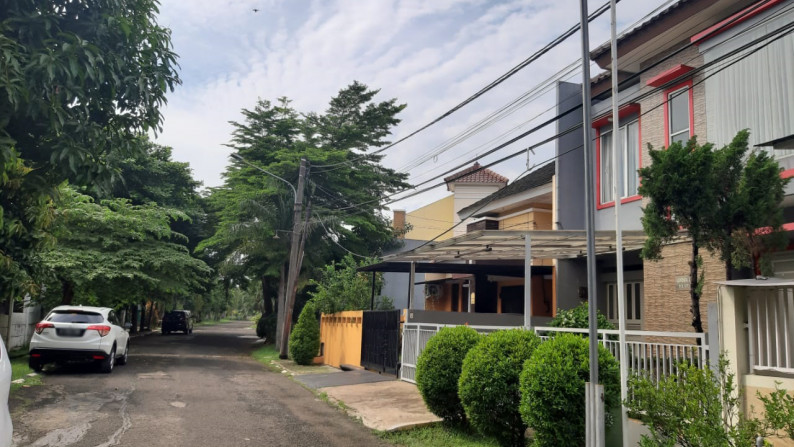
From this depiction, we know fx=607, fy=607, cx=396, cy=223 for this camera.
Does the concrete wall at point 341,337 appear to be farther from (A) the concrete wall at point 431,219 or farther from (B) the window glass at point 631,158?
(A) the concrete wall at point 431,219

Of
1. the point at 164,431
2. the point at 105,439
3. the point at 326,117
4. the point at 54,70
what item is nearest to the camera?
the point at 54,70

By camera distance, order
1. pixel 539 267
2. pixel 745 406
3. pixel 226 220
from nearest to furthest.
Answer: pixel 745 406
pixel 539 267
pixel 226 220

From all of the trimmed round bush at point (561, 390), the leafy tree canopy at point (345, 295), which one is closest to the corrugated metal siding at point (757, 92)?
the trimmed round bush at point (561, 390)

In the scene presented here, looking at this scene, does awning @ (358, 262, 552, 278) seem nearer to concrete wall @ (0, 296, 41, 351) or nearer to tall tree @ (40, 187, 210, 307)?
tall tree @ (40, 187, 210, 307)

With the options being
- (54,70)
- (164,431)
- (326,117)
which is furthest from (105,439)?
(326,117)

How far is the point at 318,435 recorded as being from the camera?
8.70 meters

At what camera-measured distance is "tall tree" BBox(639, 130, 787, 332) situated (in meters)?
7.54

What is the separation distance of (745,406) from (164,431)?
716cm

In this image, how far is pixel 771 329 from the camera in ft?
18.2

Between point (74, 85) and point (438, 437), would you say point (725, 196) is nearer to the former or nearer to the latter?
point (438, 437)

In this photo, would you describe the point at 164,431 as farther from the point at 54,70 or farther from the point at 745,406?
the point at 745,406

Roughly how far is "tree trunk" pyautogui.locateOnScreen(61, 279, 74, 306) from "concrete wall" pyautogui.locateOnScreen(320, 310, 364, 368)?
8.36 metres

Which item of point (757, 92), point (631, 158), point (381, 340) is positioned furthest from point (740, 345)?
point (381, 340)

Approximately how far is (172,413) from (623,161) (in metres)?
10.7
